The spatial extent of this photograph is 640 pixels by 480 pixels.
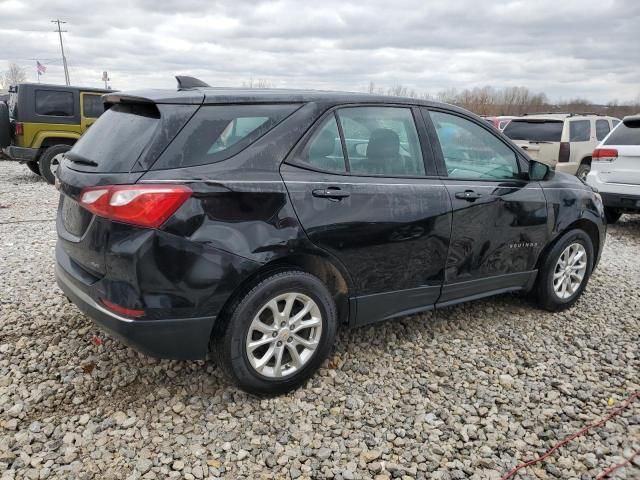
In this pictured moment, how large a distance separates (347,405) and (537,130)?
31.8 ft

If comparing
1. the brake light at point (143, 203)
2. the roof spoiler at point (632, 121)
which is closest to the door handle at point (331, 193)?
the brake light at point (143, 203)

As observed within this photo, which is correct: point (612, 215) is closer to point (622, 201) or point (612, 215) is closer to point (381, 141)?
point (622, 201)

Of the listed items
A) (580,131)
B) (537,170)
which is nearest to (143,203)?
(537,170)

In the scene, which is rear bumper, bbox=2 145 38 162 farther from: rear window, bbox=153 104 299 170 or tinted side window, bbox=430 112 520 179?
tinted side window, bbox=430 112 520 179

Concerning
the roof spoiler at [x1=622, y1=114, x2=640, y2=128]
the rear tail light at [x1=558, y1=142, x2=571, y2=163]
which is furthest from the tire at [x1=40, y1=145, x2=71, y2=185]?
the rear tail light at [x1=558, y1=142, x2=571, y2=163]

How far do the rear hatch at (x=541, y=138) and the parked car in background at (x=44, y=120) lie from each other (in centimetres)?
867

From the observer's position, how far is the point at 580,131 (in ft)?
35.9

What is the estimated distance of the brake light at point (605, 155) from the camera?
738 cm

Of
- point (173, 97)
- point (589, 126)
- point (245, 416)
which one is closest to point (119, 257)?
point (173, 97)

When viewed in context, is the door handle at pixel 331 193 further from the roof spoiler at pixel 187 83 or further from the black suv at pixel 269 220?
the roof spoiler at pixel 187 83

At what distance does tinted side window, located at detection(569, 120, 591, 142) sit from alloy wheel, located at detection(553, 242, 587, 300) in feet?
23.8

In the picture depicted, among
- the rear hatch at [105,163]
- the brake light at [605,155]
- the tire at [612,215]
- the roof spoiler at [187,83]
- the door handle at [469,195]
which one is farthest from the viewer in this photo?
the tire at [612,215]

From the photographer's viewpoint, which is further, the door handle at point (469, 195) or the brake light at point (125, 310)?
the door handle at point (469, 195)

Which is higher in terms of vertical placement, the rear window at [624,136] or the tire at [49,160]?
the rear window at [624,136]
